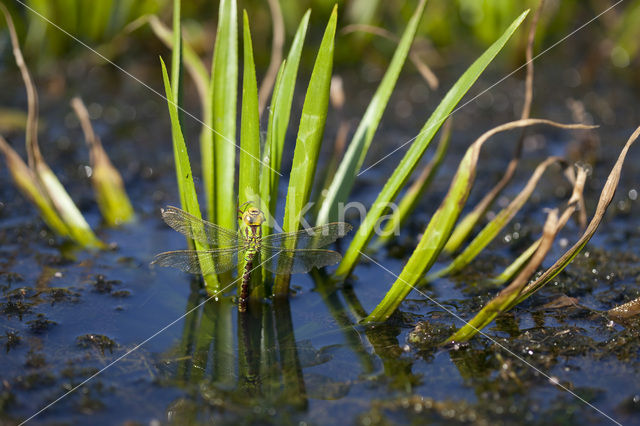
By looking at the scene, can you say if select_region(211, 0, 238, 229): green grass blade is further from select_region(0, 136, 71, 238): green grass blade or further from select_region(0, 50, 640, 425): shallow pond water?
select_region(0, 136, 71, 238): green grass blade

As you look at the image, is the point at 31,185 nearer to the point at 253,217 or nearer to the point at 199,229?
the point at 199,229

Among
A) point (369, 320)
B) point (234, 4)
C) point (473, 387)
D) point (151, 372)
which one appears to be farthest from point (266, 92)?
point (473, 387)

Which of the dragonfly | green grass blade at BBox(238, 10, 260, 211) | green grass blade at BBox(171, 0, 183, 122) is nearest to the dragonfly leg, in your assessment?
the dragonfly

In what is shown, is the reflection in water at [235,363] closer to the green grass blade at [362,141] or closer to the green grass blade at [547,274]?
the green grass blade at [362,141]

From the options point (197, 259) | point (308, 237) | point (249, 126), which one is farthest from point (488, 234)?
point (197, 259)

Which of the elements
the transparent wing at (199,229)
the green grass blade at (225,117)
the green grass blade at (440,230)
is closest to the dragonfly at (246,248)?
the transparent wing at (199,229)

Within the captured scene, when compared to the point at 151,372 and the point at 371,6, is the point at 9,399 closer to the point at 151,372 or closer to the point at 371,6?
the point at 151,372
